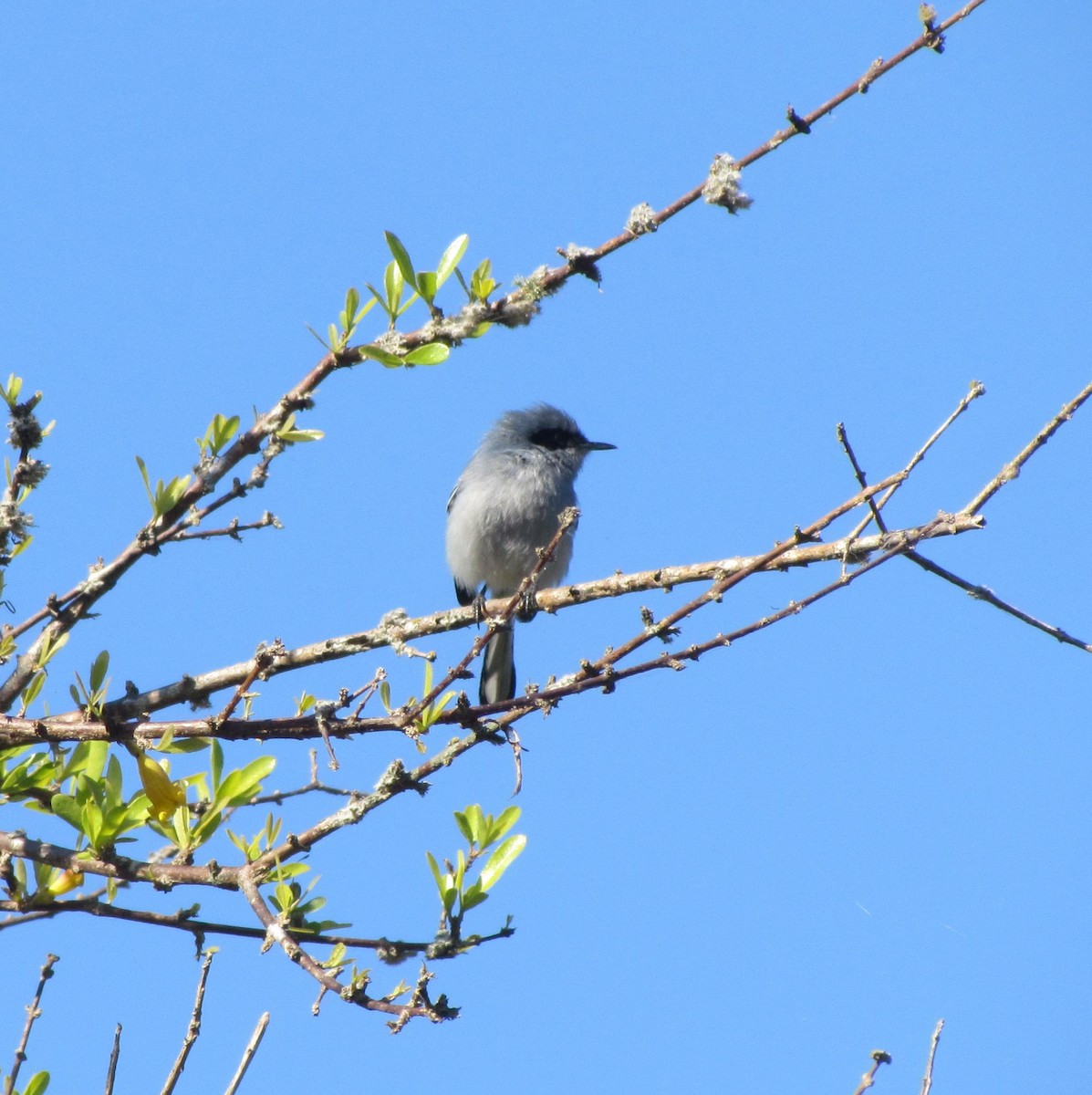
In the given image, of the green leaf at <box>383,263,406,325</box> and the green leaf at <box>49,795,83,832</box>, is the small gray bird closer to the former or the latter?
the green leaf at <box>383,263,406,325</box>

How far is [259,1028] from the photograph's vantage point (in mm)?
3072

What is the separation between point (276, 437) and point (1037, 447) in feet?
6.25

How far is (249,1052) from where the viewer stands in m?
3.00

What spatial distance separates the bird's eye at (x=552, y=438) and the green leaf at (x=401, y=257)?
5137 millimetres

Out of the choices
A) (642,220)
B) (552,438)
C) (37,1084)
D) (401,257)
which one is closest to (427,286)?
(401,257)

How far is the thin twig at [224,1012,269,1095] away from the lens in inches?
117

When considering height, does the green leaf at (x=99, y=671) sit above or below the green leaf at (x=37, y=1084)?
above

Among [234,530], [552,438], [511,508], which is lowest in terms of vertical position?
[234,530]

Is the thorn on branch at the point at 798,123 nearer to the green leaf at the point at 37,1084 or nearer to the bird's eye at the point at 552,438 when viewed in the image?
the green leaf at the point at 37,1084

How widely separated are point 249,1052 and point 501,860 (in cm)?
80

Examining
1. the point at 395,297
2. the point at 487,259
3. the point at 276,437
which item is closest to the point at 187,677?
the point at 276,437

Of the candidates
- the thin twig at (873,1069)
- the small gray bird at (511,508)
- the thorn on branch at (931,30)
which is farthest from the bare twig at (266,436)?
the small gray bird at (511,508)

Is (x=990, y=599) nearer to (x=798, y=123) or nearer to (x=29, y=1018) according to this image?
(x=798, y=123)

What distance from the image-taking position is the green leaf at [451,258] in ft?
10.8
